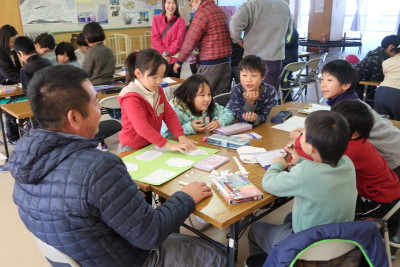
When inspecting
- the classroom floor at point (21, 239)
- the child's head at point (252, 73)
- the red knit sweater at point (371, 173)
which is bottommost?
the classroom floor at point (21, 239)

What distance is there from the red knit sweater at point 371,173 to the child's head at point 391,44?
2.54 meters

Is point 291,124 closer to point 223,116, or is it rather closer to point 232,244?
point 223,116

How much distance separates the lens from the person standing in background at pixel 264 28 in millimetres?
3623

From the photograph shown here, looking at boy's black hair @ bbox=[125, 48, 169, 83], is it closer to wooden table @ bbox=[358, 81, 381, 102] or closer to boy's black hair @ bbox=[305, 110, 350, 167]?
boy's black hair @ bbox=[305, 110, 350, 167]

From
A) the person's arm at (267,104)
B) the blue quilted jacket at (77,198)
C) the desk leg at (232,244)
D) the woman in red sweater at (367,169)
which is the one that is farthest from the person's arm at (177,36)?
the blue quilted jacket at (77,198)

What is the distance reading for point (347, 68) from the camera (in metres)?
2.33

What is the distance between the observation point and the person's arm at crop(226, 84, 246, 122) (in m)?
2.43

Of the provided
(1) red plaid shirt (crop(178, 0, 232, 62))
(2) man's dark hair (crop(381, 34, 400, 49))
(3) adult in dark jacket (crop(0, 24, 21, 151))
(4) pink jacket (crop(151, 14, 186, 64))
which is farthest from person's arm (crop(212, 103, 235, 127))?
(3) adult in dark jacket (crop(0, 24, 21, 151))

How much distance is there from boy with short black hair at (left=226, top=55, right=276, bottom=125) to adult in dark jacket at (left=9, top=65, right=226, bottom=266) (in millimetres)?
1439

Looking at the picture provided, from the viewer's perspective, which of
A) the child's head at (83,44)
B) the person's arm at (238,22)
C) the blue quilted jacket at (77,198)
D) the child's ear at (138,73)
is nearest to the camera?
the blue quilted jacket at (77,198)

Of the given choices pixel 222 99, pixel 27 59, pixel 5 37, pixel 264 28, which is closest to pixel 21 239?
pixel 222 99

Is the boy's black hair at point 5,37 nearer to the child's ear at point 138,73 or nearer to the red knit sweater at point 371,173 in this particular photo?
the child's ear at point 138,73

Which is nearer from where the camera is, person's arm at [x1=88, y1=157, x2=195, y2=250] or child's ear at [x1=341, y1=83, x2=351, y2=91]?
person's arm at [x1=88, y1=157, x2=195, y2=250]

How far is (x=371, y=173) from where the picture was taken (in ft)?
5.40
